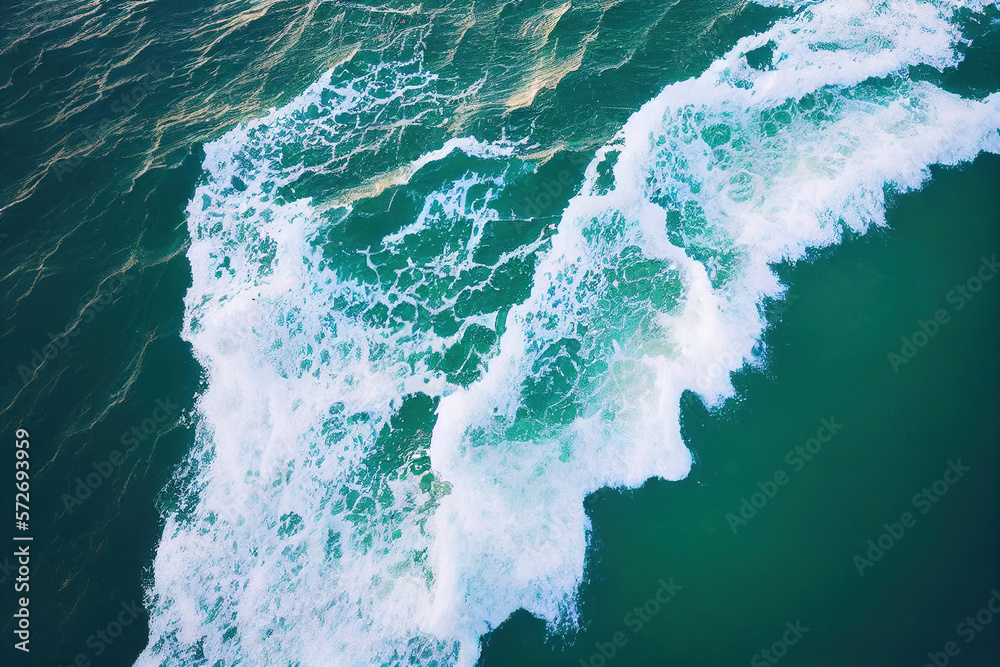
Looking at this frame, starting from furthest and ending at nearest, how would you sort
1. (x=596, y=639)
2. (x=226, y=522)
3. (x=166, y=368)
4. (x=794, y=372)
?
(x=166, y=368) → (x=794, y=372) → (x=226, y=522) → (x=596, y=639)

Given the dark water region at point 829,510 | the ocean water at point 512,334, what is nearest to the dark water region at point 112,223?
the ocean water at point 512,334

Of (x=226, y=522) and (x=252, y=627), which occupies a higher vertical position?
(x=226, y=522)

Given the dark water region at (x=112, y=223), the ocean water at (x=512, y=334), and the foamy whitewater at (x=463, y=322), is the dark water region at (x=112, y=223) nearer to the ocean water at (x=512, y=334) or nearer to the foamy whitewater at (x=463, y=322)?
the ocean water at (x=512, y=334)

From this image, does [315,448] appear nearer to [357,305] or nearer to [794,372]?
[357,305]

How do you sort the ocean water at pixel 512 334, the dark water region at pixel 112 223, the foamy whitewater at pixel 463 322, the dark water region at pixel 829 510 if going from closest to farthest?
the dark water region at pixel 829 510, the ocean water at pixel 512 334, the foamy whitewater at pixel 463 322, the dark water region at pixel 112 223

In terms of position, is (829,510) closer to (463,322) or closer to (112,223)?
(463,322)

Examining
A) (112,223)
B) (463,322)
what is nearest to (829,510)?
(463,322)

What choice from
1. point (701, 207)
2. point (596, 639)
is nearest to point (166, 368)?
point (596, 639)
